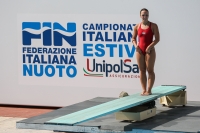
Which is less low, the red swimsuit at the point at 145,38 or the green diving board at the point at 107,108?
the red swimsuit at the point at 145,38

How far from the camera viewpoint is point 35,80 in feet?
44.8

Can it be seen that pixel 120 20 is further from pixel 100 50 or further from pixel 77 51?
pixel 77 51

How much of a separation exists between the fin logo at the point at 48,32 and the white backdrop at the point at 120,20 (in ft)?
0.65

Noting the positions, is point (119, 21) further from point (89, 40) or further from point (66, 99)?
point (66, 99)

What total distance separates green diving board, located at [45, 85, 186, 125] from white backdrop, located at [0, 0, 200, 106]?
1.20 m

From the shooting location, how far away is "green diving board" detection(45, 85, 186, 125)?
945cm

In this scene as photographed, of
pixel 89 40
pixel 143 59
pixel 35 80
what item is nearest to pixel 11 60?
pixel 35 80

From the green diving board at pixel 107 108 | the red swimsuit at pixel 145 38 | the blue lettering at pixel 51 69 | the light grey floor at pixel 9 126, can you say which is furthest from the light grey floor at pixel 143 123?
the blue lettering at pixel 51 69

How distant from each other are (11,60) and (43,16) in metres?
1.15

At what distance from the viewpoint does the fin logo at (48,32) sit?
13273mm

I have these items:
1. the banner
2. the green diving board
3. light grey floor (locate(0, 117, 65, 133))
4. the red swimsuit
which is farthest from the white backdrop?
the red swimsuit

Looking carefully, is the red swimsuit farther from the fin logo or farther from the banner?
the fin logo

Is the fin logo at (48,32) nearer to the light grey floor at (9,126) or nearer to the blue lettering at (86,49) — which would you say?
the blue lettering at (86,49)

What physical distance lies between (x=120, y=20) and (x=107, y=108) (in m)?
3.28
